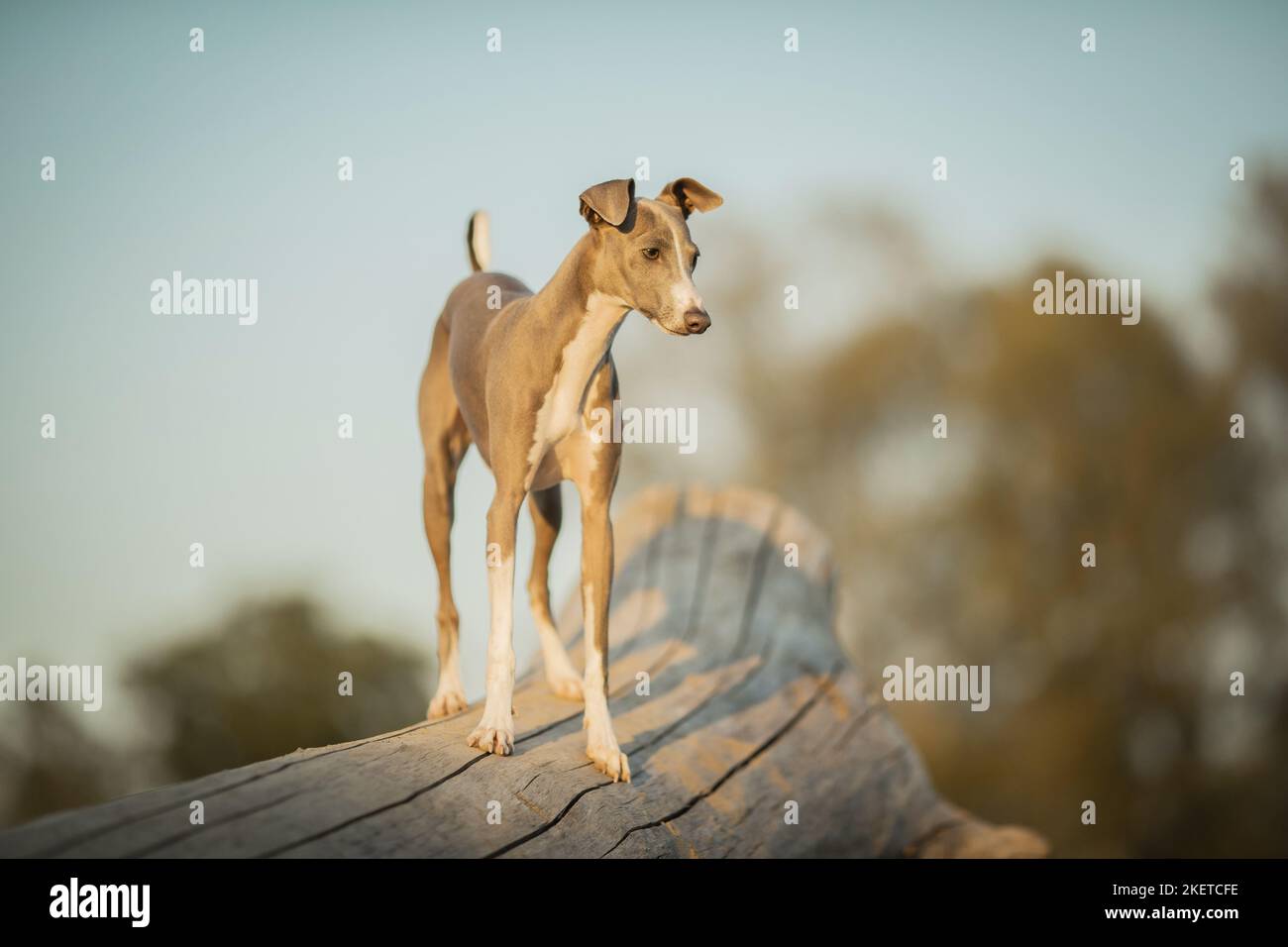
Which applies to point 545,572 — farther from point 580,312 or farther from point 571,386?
point 580,312

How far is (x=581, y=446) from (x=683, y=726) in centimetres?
154

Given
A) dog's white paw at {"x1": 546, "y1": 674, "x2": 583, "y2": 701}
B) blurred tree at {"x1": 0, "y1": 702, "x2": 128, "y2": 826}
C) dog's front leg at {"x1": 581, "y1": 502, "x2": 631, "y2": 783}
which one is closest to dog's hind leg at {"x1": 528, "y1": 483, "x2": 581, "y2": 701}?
dog's white paw at {"x1": 546, "y1": 674, "x2": 583, "y2": 701}

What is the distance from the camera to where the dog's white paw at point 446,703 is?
6086 mm

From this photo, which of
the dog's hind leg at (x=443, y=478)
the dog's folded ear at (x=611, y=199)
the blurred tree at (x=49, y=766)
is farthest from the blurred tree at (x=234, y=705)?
the dog's folded ear at (x=611, y=199)

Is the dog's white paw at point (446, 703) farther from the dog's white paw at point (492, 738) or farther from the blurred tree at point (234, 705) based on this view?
the blurred tree at point (234, 705)

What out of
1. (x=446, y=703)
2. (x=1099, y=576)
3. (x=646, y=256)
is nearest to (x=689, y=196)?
(x=646, y=256)

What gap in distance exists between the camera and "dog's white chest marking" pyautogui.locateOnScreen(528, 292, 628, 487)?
5.32 meters

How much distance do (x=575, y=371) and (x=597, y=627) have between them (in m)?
1.16

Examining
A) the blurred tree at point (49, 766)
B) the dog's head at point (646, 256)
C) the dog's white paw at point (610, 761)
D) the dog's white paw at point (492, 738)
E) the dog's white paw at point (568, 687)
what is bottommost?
the blurred tree at point (49, 766)

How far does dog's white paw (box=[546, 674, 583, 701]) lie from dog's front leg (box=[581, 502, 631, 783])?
0.63 m

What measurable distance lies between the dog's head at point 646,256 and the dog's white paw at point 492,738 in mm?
1755

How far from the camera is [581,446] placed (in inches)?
223

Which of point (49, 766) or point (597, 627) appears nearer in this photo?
point (597, 627)

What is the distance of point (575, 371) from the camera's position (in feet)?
17.8
